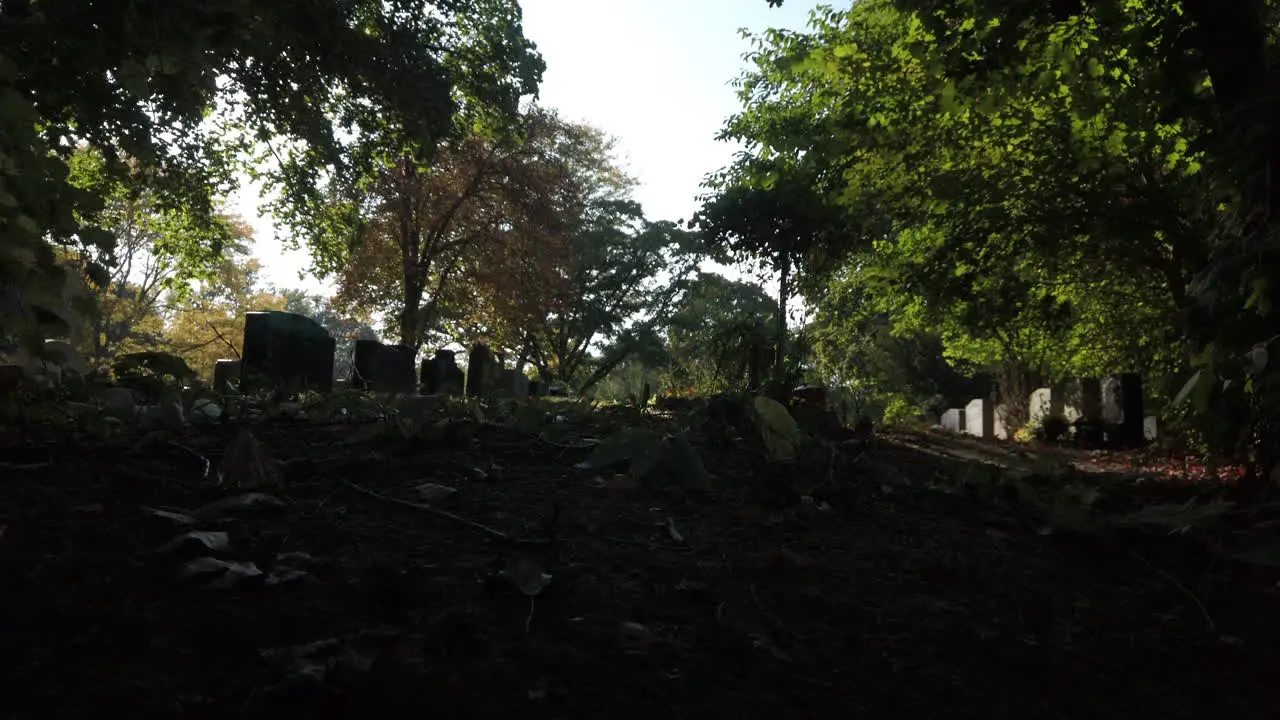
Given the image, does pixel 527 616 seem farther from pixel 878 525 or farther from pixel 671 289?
pixel 671 289

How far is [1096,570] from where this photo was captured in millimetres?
2365

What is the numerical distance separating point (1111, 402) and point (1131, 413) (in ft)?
1.49

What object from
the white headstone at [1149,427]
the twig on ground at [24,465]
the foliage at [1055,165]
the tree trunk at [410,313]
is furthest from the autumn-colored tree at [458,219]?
the twig on ground at [24,465]

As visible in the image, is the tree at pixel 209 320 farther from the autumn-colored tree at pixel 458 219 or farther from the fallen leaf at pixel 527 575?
the fallen leaf at pixel 527 575

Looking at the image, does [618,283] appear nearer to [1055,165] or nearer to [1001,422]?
[1001,422]

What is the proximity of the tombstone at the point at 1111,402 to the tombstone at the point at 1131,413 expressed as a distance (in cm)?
11

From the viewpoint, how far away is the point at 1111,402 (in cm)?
1219

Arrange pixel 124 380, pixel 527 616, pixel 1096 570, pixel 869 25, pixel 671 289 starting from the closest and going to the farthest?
1. pixel 527 616
2. pixel 1096 570
3. pixel 124 380
4. pixel 869 25
5. pixel 671 289

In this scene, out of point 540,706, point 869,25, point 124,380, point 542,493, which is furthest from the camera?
point 869,25

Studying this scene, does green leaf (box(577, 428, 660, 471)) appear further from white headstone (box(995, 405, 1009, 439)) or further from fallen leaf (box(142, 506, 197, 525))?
white headstone (box(995, 405, 1009, 439))

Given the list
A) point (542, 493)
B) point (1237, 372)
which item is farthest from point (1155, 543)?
point (542, 493)

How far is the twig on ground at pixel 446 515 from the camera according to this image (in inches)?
80.3

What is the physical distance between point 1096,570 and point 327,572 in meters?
2.19

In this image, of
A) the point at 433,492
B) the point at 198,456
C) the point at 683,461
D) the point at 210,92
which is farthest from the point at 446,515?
the point at 210,92
